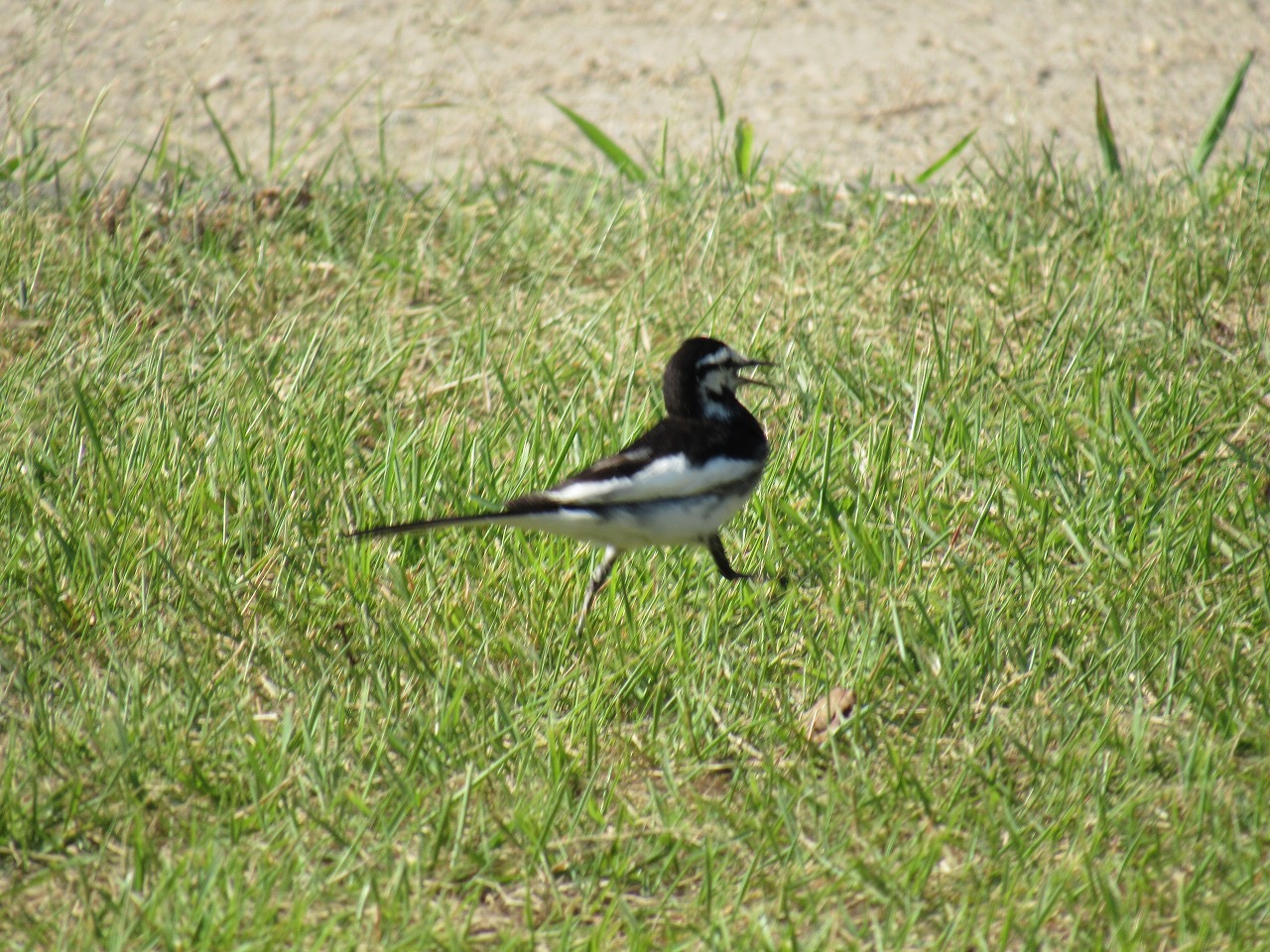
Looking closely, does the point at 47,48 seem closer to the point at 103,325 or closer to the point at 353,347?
the point at 103,325

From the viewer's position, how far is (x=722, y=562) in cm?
433

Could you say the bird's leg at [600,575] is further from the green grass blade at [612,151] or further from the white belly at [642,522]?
the green grass blade at [612,151]

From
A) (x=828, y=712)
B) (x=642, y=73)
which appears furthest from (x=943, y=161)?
(x=828, y=712)

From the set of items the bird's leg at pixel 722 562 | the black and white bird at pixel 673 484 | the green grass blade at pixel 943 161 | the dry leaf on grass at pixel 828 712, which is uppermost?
the black and white bird at pixel 673 484

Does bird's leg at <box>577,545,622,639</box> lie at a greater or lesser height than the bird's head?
lesser

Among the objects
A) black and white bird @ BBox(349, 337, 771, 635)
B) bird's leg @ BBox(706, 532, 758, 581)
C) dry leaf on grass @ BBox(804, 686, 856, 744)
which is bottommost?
dry leaf on grass @ BBox(804, 686, 856, 744)

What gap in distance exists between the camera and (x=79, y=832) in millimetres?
3377

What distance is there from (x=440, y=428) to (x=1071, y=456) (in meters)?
2.07

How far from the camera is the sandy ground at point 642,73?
7363 mm

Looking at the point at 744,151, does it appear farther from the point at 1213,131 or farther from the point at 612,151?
the point at 1213,131

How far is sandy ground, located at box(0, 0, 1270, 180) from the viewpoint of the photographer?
7.36 m

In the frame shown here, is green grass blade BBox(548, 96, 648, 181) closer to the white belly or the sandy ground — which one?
the sandy ground

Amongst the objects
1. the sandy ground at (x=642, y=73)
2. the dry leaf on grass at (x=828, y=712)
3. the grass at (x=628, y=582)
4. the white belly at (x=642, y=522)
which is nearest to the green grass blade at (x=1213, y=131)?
the sandy ground at (x=642, y=73)

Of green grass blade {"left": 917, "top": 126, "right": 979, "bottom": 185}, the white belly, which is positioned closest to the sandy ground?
green grass blade {"left": 917, "top": 126, "right": 979, "bottom": 185}
